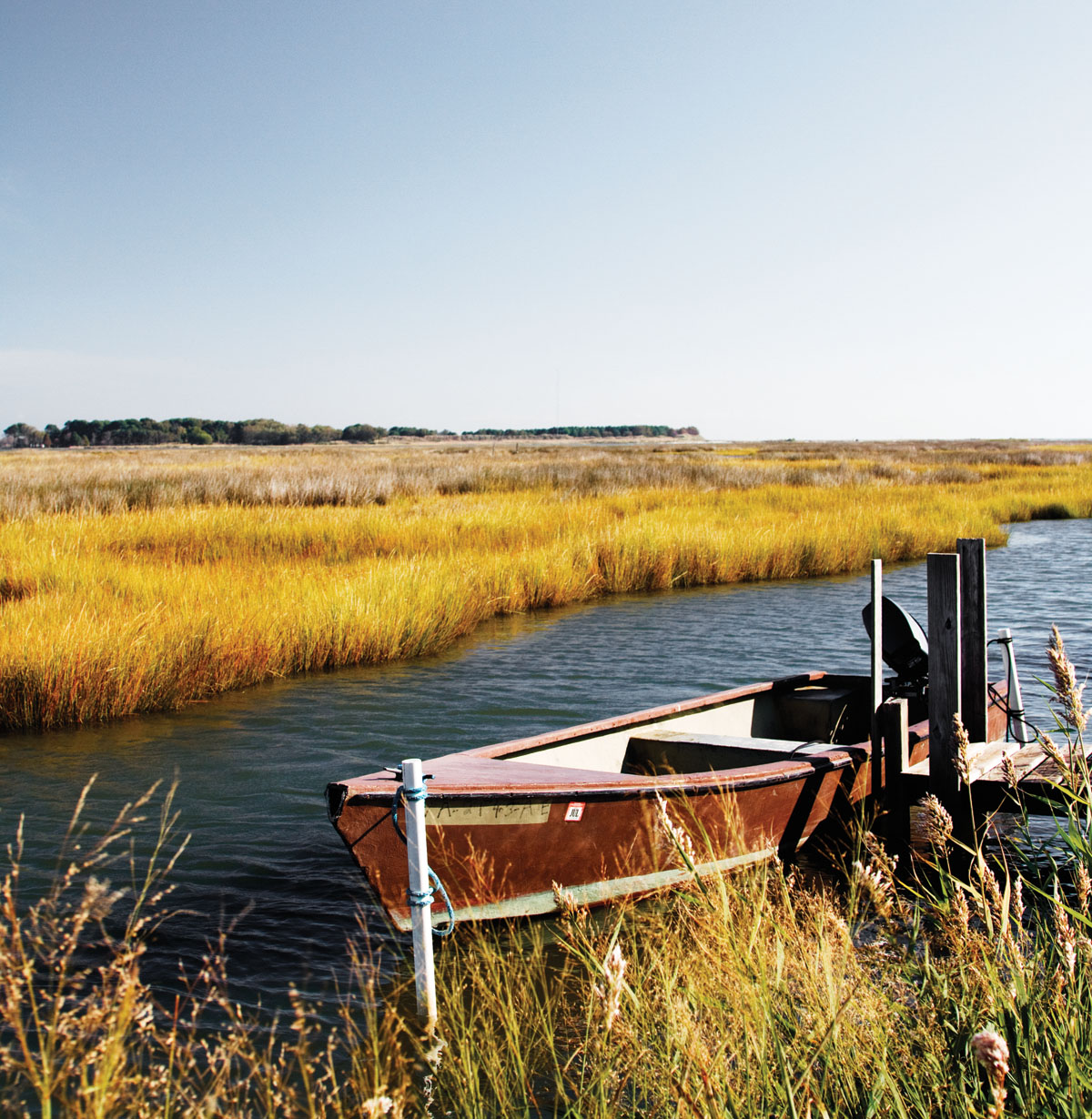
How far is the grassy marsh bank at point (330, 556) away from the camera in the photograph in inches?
380

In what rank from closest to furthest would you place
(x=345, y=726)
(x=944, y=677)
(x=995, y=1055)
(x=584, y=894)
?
(x=995, y=1055), (x=584, y=894), (x=944, y=677), (x=345, y=726)

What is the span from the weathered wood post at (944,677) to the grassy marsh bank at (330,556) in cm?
A: 674

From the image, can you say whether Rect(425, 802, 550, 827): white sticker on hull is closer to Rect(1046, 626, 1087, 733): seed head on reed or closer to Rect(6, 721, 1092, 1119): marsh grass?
Rect(6, 721, 1092, 1119): marsh grass

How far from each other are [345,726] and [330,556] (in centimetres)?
631

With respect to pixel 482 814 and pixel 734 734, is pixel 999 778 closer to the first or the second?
pixel 734 734

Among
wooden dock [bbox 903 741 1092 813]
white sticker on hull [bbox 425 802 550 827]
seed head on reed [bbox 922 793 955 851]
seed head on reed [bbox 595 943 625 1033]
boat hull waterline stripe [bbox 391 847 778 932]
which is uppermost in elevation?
seed head on reed [bbox 922 793 955 851]

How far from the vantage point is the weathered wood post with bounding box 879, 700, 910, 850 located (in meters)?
6.68

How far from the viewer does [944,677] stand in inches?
253

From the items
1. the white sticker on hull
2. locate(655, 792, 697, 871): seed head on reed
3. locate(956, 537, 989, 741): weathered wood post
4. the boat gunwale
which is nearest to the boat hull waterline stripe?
the white sticker on hull

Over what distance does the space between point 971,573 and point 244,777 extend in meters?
5.38

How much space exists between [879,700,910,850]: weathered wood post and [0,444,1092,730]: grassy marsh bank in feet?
21.1

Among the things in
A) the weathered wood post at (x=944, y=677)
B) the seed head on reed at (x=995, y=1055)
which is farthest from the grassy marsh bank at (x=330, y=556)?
the seed head on reed at (x=995, y=1055)

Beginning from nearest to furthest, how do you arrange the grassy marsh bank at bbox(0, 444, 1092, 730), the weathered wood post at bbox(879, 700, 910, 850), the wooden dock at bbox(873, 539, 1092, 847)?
1. the wooden dock at bbox(873, 539, 1092, 847)
2. the weathered wood post at bbox(879, 700, 910, 850)
3. the grassy marsh bank at bbox(0, 444, 1092, 730)

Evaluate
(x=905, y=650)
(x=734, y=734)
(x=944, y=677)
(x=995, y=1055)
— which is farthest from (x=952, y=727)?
(x=995, y=1055)
